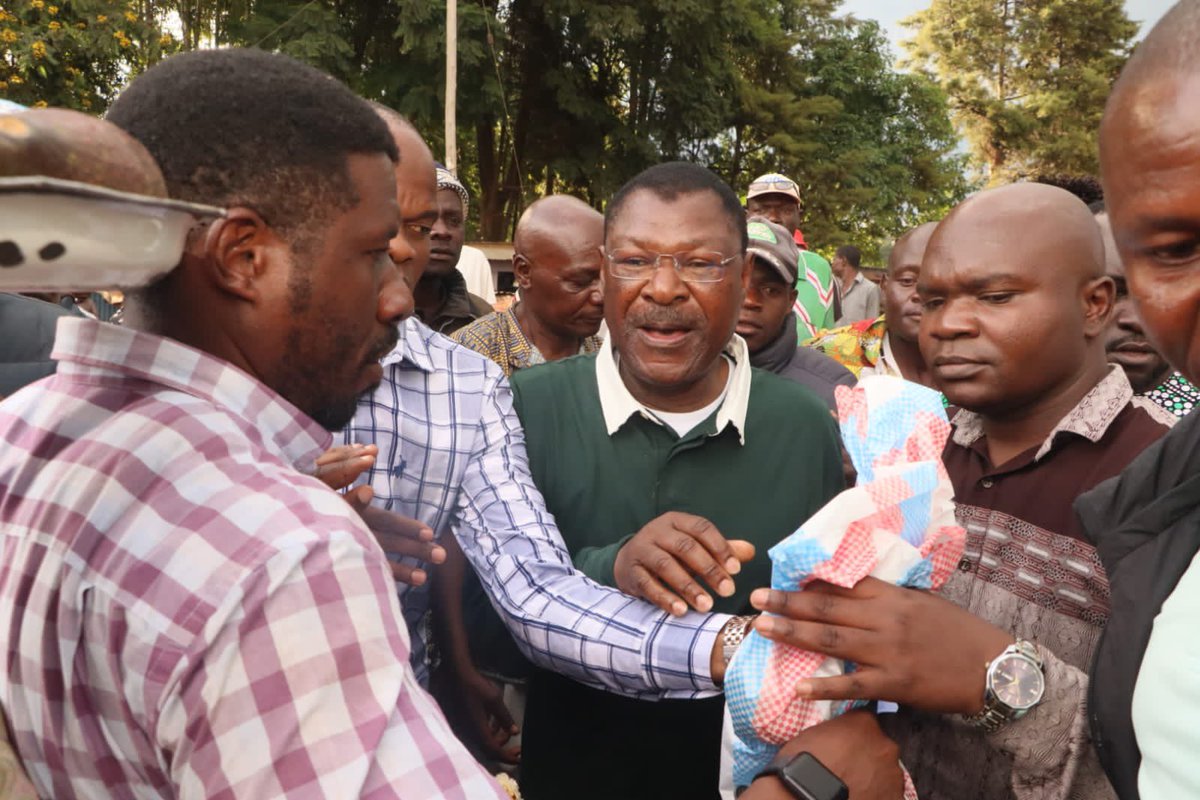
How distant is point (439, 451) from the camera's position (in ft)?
7.27

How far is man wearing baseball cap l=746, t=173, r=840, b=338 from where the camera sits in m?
6.38

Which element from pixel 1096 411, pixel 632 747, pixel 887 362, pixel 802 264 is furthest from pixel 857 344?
pixel 632 747

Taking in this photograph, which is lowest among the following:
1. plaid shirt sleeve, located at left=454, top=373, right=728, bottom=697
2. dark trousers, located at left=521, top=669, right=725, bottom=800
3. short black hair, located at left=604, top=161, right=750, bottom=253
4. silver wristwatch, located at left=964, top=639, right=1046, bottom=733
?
dark trousers, located at left=521, top=669, right=725, bottom=800

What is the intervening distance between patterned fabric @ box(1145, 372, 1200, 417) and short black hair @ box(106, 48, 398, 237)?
254 centimetres

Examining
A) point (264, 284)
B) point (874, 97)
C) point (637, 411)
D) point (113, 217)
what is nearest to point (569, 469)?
point (637, 411)

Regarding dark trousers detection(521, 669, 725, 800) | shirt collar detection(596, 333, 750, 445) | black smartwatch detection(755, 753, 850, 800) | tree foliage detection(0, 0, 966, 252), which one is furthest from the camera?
tree foliage detection(0, 0, 966, 252)

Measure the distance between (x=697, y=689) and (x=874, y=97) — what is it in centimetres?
2996

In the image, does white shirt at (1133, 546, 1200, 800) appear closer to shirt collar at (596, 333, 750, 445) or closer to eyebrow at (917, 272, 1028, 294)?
eyebrow at (917, 272, 1028, 294)

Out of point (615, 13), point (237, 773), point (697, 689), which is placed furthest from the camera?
point (615, 13)

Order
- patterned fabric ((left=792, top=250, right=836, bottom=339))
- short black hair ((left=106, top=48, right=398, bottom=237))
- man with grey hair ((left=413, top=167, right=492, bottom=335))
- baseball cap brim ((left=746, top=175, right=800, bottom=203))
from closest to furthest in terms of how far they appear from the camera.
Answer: short black hair ((left=106, top=48, right=398, bottom=237)) → man with grey hair ((left=413, top=167, right=492, bottom=335)) → patterned fabric ((left=792, top=250, right=836, bottom=339)) → baseball cap brim ((left=746, top=175, right=800, bottom=203))

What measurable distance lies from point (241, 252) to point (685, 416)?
1.44 m

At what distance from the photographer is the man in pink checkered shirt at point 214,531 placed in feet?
3.08

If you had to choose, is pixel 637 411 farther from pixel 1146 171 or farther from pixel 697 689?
pixel 1146 171

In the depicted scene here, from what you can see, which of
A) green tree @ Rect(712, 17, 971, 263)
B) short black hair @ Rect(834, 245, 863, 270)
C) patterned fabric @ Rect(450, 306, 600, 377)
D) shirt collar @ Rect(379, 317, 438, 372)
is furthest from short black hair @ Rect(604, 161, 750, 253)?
green tree @ Rect(712, 17, 971, 263)
